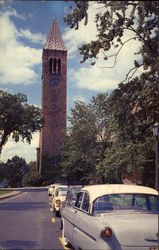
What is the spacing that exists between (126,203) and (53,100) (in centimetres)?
7623

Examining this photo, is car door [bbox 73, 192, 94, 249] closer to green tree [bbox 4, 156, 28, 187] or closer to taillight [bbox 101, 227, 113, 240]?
taillight [bbox 101, 227, 113, 240]

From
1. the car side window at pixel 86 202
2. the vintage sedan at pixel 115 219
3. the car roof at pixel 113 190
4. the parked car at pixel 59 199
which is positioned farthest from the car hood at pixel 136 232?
the parked car at pixel 59 199

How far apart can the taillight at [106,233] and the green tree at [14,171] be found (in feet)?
343

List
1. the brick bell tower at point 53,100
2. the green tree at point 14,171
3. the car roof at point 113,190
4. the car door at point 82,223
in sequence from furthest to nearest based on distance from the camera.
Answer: the green tree at point 14,171 → the brick bell tower at point 53,100 → the car roof at point 113,190 → the car door at point 82,223

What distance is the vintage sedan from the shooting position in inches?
213

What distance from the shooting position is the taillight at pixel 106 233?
5.45 metres

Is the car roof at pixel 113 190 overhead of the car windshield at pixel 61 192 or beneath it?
overhead

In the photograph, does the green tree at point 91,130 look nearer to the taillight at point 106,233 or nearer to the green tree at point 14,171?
the taillight at point 106,233

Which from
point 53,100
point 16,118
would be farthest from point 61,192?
point 53,100

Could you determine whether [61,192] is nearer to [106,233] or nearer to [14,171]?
[106,233]

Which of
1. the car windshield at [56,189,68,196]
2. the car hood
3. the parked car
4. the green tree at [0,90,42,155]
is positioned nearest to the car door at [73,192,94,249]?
the car hood

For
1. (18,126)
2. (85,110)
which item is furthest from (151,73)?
(18,126)

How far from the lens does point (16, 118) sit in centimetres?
5266

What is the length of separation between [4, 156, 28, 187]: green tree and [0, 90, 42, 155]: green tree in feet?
182
